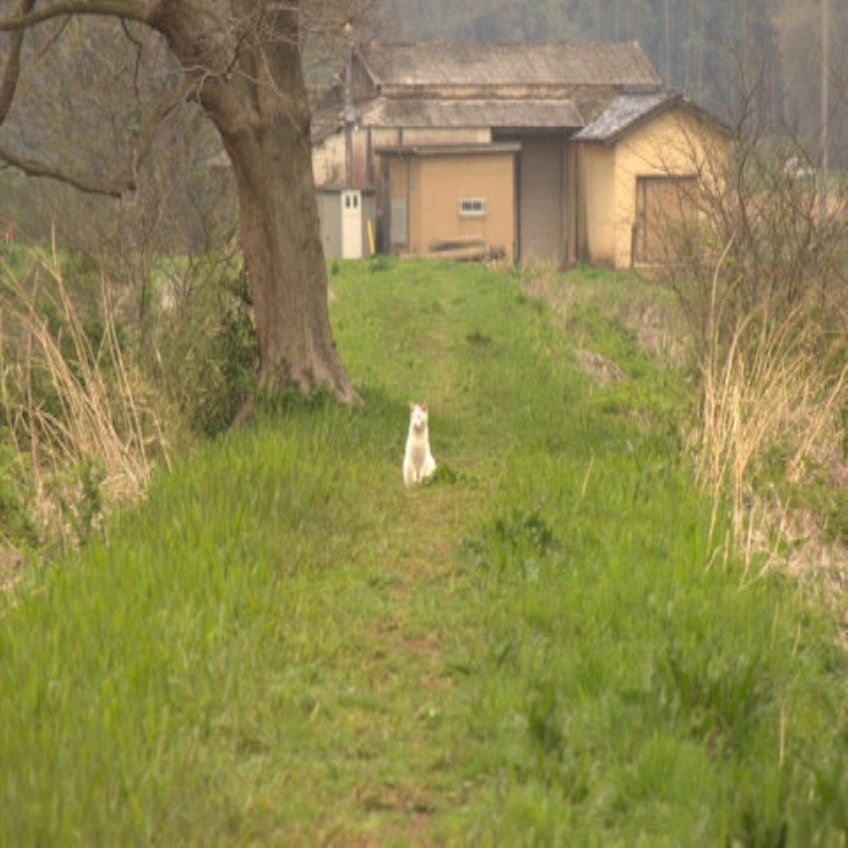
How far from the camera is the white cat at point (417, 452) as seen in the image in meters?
11.1

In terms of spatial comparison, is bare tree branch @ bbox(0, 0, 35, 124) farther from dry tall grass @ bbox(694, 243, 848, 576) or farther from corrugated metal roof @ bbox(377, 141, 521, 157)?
corrugated metal roof @ bbox(377, 141, 521, 157)

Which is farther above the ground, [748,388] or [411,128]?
[411,128]

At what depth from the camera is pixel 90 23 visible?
2164cm

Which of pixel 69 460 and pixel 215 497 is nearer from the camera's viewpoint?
pixel 215 497

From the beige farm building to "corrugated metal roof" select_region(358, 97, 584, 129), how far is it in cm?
6

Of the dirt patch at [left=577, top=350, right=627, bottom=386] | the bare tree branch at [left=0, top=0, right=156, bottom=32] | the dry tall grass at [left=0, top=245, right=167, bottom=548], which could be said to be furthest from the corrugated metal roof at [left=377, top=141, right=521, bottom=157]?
the dry tall grass at [left=0, top=245, right=167, bottom=548]

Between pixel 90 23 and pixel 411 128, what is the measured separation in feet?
81.5

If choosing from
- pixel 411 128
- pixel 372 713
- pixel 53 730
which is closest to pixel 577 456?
pixel 372 713

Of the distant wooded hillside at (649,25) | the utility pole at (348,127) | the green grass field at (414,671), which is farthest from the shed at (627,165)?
the green grass field at (414,671)

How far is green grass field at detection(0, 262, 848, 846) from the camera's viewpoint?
519cm

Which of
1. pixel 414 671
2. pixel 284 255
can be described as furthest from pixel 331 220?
pixel 414 671

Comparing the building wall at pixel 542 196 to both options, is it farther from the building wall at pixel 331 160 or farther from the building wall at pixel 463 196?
the building wall at pixel 331 160

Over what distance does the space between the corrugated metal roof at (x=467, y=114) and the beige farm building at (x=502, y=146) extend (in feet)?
0.19

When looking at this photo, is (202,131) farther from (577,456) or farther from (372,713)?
(372,713)
